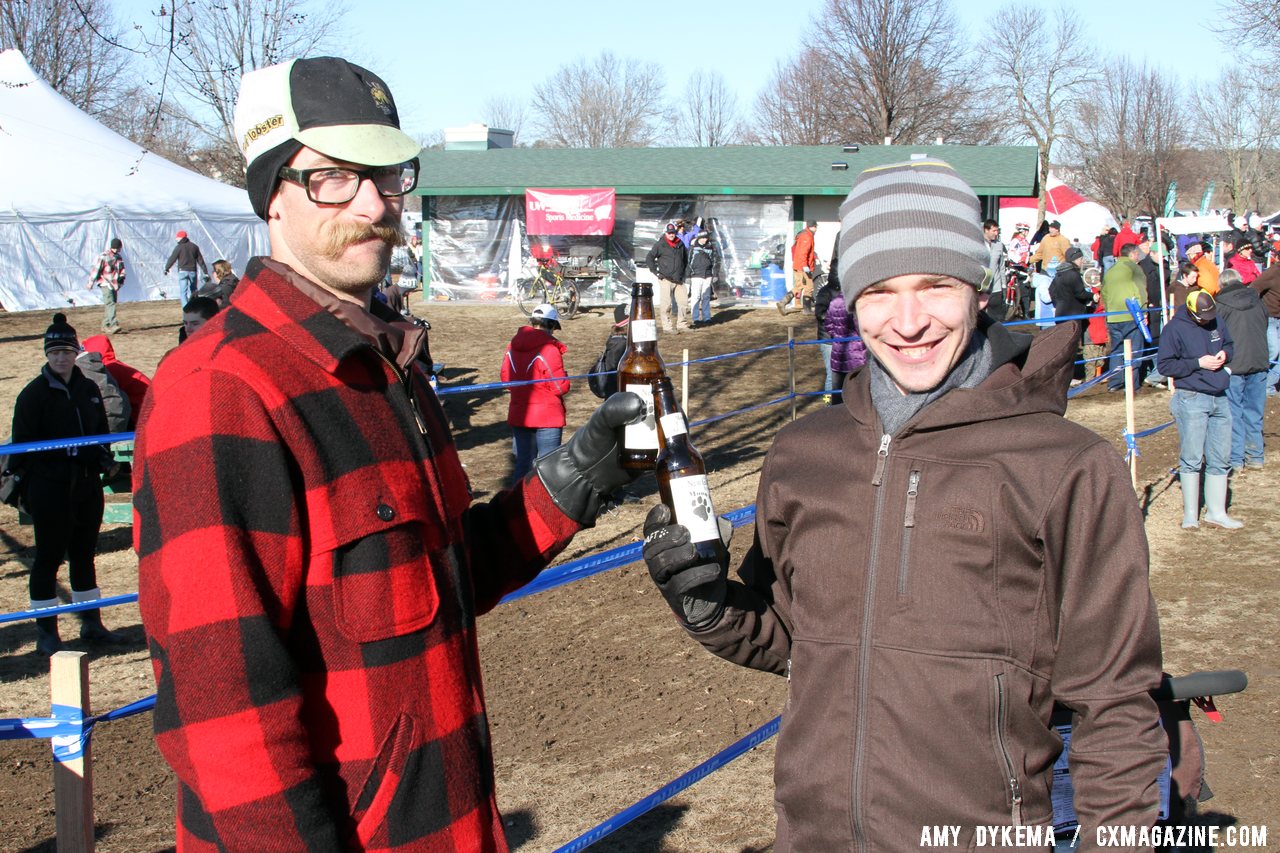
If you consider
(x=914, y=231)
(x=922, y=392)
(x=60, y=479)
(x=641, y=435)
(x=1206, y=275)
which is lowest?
(x=60, y=479)

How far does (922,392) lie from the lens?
2.09m

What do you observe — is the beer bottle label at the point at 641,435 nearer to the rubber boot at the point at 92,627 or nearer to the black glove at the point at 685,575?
the black glove at the point at 685,575

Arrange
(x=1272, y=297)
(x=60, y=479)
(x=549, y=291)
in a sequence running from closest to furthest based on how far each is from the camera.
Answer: (x=60, y=479) < (x=1272, y=297) < (x=549, y=291)

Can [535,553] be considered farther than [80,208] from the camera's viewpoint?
No

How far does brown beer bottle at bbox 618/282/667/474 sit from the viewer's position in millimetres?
2408

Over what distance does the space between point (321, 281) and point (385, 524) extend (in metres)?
0.48

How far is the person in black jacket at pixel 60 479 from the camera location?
6902 mm

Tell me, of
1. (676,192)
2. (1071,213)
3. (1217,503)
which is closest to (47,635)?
(1217,503)

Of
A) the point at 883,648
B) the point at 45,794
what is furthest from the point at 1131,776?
the point at 45,794

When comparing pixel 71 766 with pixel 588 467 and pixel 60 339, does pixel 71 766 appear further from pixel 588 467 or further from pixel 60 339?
pixel 60 339

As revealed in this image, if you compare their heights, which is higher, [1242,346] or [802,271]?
[802,271]

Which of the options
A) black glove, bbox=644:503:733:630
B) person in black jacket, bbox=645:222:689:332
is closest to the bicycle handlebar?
black glove, bbox=644:503:733:630

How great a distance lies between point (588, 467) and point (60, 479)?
582 centimetres

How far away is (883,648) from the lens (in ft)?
6.54
